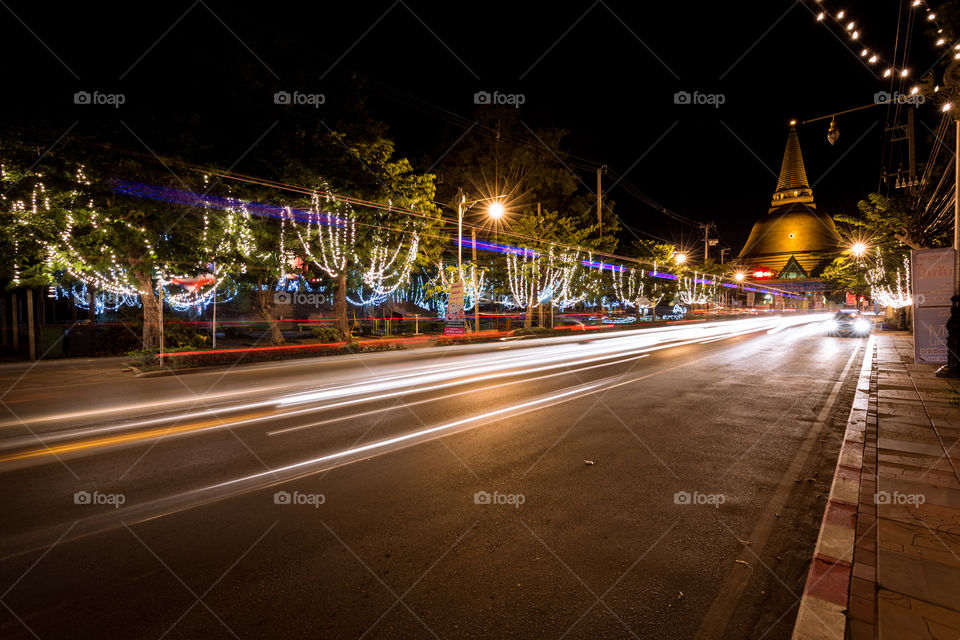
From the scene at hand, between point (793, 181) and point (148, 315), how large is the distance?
126318 mm

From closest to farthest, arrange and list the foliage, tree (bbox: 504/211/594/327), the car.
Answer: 1. the foliage
2. the car
3. tree (bbox: 504/211/594/327)

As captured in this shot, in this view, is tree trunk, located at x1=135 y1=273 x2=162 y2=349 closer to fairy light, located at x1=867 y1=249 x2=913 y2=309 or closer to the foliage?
the foliage

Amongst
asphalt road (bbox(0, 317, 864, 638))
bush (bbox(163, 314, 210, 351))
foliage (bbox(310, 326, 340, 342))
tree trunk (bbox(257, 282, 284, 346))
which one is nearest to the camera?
asphalt road (bbox(0, 317, 864, 638))

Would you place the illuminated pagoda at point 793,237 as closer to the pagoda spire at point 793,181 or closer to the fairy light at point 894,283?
the pagoda spire at point 793,181

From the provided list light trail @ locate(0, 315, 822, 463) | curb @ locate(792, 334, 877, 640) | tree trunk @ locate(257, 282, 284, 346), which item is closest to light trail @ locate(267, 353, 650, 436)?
light trail @ locate(0, 315, 822, 463)

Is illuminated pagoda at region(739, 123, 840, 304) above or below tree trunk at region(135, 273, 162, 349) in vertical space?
above

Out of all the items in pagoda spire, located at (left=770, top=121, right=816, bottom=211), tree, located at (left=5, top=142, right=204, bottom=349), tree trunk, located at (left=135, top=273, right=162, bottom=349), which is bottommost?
tree trunk, located at (left=135, top=273, right=162, bottom=349)

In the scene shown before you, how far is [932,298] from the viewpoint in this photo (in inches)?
424

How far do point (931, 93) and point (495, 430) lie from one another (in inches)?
397

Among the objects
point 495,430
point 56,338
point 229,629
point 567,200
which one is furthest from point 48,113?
point 567,200

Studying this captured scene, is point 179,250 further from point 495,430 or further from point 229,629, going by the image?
point 229,629

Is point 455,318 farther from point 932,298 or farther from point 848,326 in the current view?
point 848,326

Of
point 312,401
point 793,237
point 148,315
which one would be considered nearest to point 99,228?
point 148,315

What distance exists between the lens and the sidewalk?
2703 millimetres
